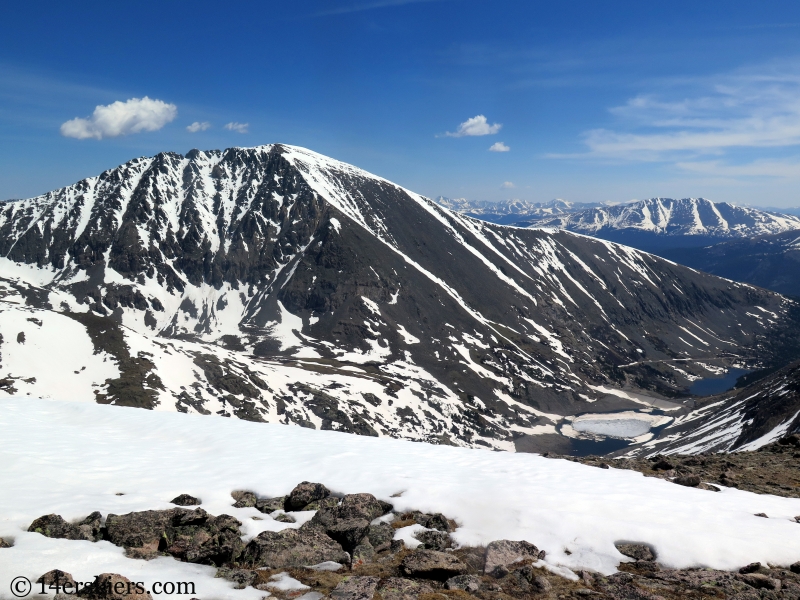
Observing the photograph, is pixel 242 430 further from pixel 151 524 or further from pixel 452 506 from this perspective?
pixel 452 506

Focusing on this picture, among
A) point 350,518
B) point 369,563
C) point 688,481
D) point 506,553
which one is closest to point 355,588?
point 369,563

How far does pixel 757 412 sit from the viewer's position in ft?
355

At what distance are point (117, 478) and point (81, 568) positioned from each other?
7680 millimetres

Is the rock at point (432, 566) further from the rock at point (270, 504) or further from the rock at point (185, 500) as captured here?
the rock at point (185, 500)

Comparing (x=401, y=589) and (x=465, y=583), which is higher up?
(x=401, y=589)

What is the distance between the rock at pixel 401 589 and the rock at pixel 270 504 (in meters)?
6.52

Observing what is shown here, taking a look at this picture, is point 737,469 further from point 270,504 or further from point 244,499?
point 244,499

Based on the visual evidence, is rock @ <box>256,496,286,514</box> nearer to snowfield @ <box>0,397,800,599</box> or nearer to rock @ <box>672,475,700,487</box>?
snowfield @ <box>0,397,800,599</box>

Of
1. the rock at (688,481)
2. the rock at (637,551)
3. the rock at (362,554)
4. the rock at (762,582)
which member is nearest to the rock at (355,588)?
the rock at (362,554)

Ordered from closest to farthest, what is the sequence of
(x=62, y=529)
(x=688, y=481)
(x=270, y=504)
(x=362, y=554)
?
(x=62, y=529) → (x=362, y=554) → (x=270, y=504) → (x=688, y=481)

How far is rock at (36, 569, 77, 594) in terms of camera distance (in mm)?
11102

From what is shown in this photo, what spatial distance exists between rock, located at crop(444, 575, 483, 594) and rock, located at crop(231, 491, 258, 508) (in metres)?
8.59

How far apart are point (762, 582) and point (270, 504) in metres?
15.9

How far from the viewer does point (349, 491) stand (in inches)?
747
